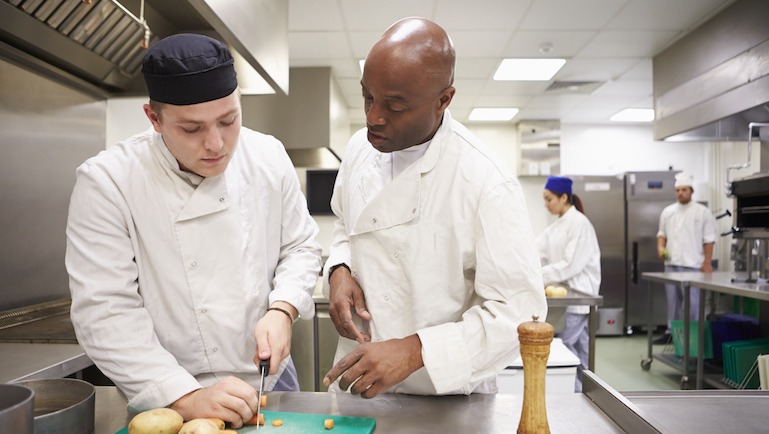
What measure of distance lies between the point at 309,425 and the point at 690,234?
18.0 ft

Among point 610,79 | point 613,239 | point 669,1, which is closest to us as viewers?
point 669,1

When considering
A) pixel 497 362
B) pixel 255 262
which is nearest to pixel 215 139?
pixel 255 262

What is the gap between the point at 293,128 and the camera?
14.5ft

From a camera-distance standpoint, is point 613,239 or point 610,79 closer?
point 610,79

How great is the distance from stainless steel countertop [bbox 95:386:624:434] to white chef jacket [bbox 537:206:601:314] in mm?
2758

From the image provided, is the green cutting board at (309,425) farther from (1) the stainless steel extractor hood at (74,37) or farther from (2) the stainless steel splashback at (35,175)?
(2) the stainless steel splashback at (35,175)

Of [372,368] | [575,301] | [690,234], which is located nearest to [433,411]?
[372,368]

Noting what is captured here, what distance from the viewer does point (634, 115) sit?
21.1 ft

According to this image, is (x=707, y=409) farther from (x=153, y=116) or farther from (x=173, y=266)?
(x=153, y=116)

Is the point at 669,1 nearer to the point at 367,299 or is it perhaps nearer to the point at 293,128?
the point at 293,128

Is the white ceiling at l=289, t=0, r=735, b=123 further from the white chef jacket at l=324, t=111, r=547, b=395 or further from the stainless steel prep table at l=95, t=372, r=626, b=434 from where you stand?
the stainless steel prep table at l=95, t=372, r=626, b=434

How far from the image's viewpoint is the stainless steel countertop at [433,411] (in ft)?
2.83

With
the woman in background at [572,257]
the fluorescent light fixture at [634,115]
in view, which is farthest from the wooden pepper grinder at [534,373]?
the fluorescent light fixture at [634,115]

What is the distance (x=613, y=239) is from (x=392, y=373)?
5910 mm
